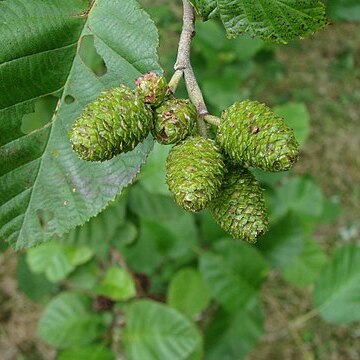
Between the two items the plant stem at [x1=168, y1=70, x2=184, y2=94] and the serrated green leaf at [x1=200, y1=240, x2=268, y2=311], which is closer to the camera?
the plant stem at [x1=168, y1=70, x2=184, y2=94]

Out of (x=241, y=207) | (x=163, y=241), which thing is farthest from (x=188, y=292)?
(x=241, y=207)

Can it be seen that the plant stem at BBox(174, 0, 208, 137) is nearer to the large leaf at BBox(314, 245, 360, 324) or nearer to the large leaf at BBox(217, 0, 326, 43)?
the large leaf at BBox(217, 0, 326, 43)

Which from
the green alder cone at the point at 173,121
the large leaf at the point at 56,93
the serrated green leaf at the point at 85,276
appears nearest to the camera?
the green alder cone at the point at 173,121

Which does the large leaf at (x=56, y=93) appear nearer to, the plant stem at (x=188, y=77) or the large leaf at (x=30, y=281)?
the plant stem at (x=188, y=77)

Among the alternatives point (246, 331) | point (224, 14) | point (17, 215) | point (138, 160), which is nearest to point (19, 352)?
point (246, 331)

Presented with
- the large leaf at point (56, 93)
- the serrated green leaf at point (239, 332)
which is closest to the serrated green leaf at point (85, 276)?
the serrated green leaf at point (239, 332)

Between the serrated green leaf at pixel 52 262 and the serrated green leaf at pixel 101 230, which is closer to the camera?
the serrated green leaf at pixel 101 230

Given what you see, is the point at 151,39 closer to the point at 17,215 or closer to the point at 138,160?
the point at 138,160

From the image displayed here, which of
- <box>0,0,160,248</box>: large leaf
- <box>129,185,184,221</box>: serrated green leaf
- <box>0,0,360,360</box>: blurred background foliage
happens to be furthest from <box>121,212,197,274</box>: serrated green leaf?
<box>0,0,160,248</box>: large leaf
